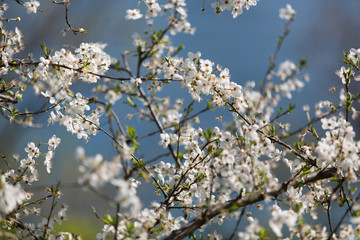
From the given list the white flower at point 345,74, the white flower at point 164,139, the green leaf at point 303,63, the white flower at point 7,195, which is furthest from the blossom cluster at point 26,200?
the white flower at point 345,74

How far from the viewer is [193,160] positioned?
288cm

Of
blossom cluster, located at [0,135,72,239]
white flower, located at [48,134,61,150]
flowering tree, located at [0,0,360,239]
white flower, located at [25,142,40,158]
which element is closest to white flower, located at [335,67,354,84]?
flowering tree, located at [0,0,360,239]

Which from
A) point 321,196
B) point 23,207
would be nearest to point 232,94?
point 321,196

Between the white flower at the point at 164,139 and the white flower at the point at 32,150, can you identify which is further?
the white flower at the point at 32,150

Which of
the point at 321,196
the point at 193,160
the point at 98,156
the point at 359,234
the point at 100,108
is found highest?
the point at 100,108

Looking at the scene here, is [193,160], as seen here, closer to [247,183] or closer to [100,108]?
[247,183]

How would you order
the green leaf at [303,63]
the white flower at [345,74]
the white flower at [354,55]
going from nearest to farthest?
the green leaf at [303,63] → the white flower at [345,74] → the white flower at [354,55]

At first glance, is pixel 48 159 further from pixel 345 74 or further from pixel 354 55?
pixel 354 55

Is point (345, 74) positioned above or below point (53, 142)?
below

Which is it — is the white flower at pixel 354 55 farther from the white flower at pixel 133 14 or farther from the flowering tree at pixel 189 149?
the white flower at pixel 133 14

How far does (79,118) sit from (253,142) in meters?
1.53

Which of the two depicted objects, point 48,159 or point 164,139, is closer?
point 164,139

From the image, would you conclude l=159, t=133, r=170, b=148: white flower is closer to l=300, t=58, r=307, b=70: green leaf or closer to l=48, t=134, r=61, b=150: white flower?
l=48, t=134, r=61, b=150: white flower

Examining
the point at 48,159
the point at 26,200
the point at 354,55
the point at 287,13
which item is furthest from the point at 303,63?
the point at 26,200
